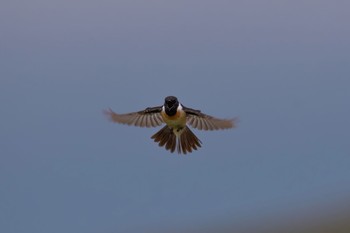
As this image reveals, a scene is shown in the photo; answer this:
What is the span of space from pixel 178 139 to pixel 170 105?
1.78 metres

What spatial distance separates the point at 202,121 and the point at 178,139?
1.12 m

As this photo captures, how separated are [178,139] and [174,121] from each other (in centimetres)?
106

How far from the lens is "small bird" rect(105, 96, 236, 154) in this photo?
2003cm

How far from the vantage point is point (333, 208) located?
319 ft

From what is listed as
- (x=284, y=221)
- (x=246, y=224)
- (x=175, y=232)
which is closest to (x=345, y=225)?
(x=284, y=221)

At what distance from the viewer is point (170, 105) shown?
19.8m

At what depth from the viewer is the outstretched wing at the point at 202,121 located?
66.4 feet

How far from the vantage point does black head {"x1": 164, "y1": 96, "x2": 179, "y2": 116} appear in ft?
64.9

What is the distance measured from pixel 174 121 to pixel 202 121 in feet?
1.87

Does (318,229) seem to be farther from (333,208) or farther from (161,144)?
(161,144)

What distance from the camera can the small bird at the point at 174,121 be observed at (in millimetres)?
20031

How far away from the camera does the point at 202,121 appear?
2047 centimetres

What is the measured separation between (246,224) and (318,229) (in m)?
17.5

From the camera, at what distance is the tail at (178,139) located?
21.4 meters
